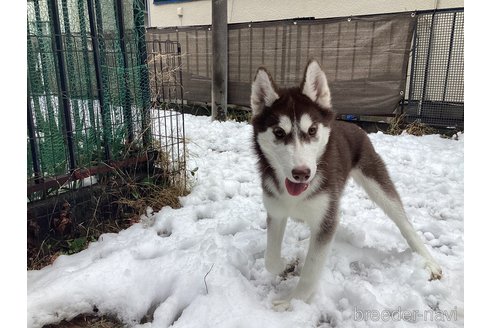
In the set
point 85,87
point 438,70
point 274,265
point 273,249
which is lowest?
point 274,265

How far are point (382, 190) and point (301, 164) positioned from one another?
126 centimetres

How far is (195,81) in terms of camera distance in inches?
369

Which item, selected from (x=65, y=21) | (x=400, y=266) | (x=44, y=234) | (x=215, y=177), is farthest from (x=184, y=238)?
(x=65, y=21)

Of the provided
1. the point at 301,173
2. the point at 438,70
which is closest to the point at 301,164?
the point at 301,173

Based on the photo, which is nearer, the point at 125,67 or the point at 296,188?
the point at 296,188

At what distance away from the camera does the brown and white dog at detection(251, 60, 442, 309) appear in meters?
2.12

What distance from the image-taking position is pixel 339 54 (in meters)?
7.06

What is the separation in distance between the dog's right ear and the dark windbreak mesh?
486cm

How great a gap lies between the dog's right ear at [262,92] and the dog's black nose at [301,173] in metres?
0.59

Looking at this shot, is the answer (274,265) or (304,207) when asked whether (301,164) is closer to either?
(304,207)

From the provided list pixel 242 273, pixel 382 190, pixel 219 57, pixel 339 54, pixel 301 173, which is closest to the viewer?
pixel 301 173

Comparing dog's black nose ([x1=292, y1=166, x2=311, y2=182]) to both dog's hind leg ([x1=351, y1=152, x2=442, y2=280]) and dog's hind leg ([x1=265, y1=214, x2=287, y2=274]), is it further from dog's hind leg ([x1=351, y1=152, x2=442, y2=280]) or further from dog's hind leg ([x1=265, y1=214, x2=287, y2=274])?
dog's hind leg ([x1=351, y1=152, x2=442, y2=280])

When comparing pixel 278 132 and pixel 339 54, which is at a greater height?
pixel 339 54

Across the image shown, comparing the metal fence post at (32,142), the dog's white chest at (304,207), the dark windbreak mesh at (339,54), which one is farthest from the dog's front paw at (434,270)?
the dark windbreak mesh at (339,54)
